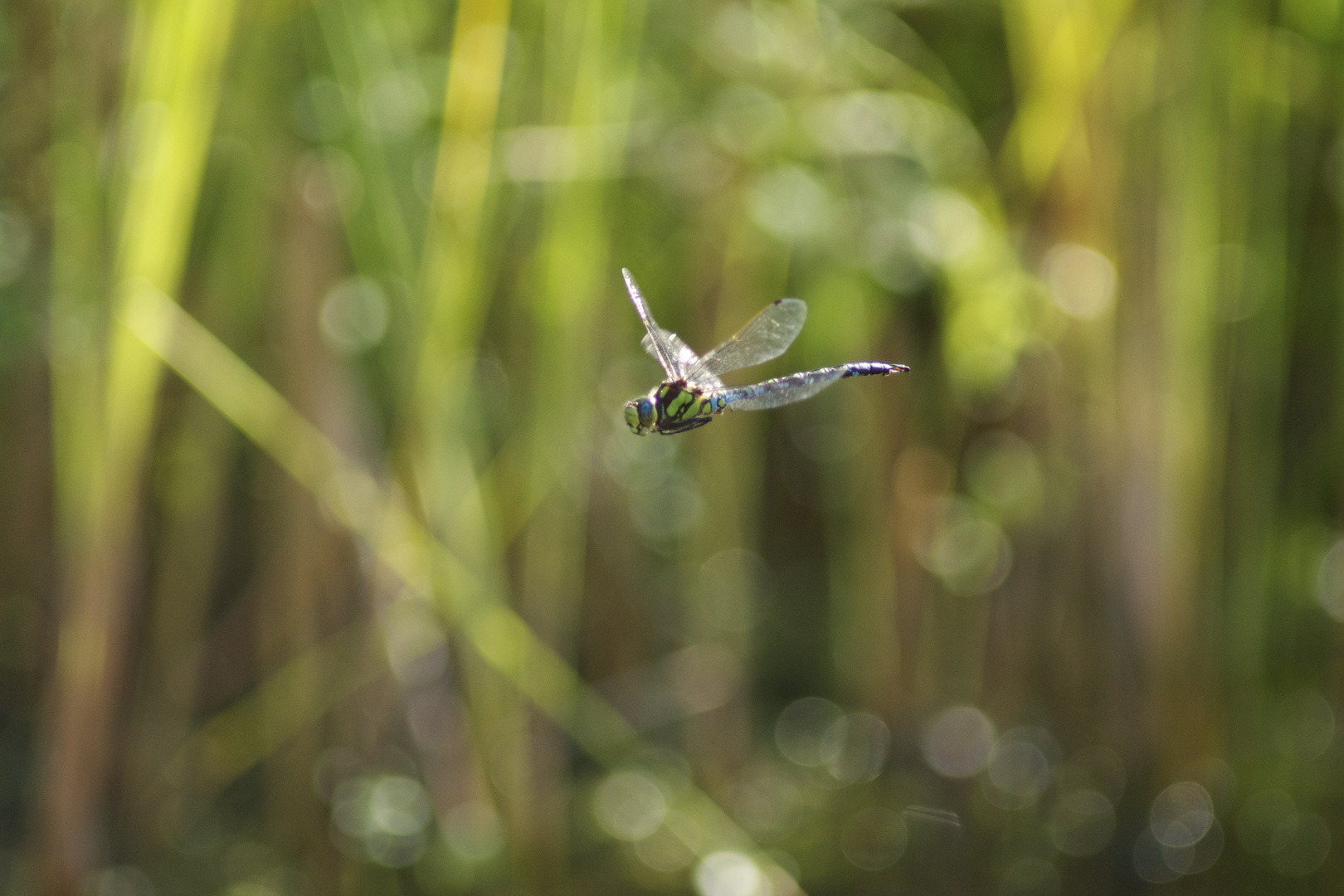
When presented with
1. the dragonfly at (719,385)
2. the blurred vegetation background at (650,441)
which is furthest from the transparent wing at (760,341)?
the blurred vegetation background at (650,441)

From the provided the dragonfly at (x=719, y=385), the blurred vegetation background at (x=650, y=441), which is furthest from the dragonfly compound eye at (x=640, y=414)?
the blurred vegetation background at (x=650, y=441)

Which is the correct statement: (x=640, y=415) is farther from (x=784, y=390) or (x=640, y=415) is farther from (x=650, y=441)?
(x=650, y=441)

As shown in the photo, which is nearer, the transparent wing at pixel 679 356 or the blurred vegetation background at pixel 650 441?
the transparent wing at pixel 679 356

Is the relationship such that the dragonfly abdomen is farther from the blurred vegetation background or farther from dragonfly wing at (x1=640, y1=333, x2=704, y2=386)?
the blurred vegetation background

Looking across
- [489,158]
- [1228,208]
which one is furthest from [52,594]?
[1228,208]

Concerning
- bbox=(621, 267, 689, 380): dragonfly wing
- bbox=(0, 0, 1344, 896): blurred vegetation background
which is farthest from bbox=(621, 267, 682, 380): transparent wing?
bbox=(0, 0, 1344, 896): blurred vegetation background

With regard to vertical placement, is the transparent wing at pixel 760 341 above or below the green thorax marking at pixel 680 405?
above

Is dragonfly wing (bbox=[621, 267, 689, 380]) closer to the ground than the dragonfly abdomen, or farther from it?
farther from it

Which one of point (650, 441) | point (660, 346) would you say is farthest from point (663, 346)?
point (650, 441)

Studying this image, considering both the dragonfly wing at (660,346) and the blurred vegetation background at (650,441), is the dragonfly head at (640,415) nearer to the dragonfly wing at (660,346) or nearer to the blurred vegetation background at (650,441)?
the dragonfly wing at (660,346)
